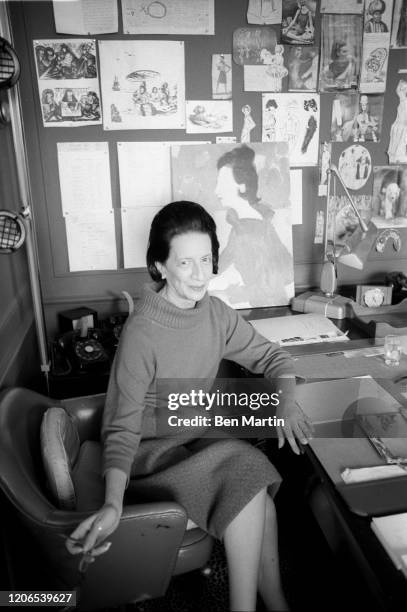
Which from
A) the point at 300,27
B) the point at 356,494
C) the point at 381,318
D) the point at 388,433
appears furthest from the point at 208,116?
the point at 356,494

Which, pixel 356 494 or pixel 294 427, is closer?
pixel 356 494

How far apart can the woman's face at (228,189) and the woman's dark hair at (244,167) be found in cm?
1

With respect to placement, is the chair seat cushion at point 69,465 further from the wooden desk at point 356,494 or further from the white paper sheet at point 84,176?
the white paper sheet at point 84,176

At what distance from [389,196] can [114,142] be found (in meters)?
1.22

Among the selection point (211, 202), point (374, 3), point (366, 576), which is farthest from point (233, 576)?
point (374, 3)

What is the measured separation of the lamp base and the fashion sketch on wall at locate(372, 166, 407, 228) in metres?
0.47

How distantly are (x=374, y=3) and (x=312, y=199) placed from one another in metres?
0.78

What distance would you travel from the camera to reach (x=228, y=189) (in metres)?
2.00

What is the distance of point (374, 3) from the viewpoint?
190 cm

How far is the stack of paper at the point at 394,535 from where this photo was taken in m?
0.85

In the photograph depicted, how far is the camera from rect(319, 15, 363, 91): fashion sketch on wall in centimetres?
191

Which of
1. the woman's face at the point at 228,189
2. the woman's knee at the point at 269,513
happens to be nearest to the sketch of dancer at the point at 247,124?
the woman's face at the point at 228,189

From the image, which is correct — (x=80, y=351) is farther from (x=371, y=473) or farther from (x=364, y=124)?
(x=364, y=124)

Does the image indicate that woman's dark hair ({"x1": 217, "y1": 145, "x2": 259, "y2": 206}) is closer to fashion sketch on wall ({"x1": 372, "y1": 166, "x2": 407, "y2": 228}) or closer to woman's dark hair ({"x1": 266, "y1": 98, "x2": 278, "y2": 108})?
woman's dark hair ({"x1": 266, "y1": 98, "x2": 278, "y2": 108})
